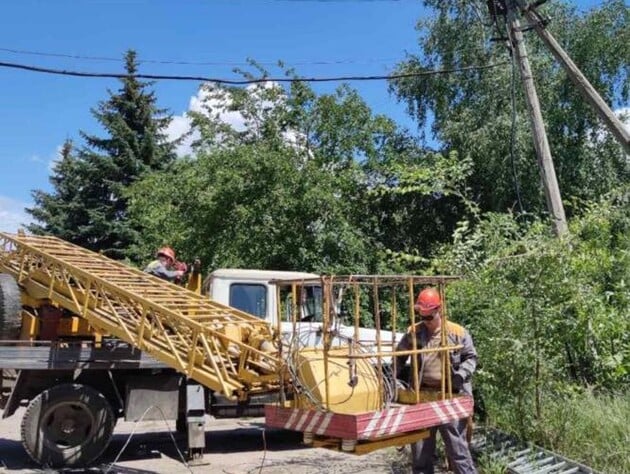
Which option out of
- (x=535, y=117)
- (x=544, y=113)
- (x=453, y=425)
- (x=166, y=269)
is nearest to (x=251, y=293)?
(x=166, y=269)

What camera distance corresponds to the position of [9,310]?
7.68 metres

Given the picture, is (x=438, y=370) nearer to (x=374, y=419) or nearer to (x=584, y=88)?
(x=374, y=419)

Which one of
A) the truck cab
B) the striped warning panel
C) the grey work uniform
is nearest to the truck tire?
the truck cab

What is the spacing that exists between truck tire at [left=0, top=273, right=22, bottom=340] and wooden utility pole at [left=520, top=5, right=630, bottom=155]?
833 centimetres

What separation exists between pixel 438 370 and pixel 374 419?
1.04 meters

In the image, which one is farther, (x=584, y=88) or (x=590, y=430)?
(x=584, y=88)

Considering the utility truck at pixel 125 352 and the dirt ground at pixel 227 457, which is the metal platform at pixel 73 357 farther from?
the dirt ground at pixel 227 457

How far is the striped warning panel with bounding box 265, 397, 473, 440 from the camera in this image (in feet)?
16.5

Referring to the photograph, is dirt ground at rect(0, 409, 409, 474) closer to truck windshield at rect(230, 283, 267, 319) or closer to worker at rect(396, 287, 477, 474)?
worker at rect(396, 287, 477, 474)

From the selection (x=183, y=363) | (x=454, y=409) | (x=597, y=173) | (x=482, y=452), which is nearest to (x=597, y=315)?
(x=482, y=452)

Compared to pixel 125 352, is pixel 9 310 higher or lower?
higher

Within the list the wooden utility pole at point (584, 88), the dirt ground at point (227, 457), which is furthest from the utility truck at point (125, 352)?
the wooden utility pole at point (584, 88)

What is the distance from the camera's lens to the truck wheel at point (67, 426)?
7.55 metres

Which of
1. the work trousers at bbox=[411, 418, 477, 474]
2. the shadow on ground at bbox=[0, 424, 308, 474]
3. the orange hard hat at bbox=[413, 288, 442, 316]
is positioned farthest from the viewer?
the shadow on ground at bbox=[0, 424, 308, 474]
